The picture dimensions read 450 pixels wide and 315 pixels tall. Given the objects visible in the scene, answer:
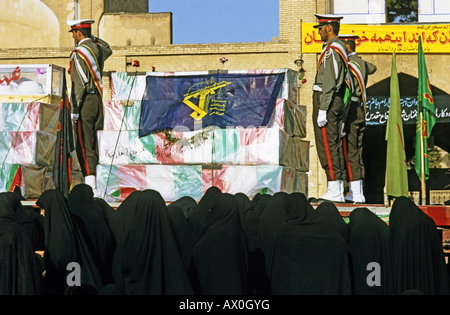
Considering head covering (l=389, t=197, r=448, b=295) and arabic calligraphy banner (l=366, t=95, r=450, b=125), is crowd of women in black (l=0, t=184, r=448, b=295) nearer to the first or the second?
head covering (l=389, t=197, r=448, b=295)

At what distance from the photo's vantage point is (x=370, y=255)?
6.42 meters

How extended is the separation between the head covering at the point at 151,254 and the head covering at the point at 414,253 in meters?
1.76

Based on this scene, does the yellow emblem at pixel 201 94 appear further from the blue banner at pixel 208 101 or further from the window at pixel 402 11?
the window at pixel 402 11

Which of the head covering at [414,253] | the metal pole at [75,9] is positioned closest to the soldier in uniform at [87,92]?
the head covering at [414,253]

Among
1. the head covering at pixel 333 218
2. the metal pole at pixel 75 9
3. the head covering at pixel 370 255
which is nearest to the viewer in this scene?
the head covering at pixel 370 255

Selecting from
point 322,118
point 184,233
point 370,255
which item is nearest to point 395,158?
point 322,118

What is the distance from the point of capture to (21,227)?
5.26 meters

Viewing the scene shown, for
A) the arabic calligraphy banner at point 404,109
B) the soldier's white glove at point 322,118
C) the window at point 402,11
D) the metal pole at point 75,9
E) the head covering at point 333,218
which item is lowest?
the head covering at point 333,218

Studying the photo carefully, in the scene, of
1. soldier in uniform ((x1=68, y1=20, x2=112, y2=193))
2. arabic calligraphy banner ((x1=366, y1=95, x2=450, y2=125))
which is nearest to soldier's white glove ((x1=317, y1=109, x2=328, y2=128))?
soldier in uniform ((x1=68, y1=20, x2=112, y2=193))

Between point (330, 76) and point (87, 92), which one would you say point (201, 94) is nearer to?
point (87, 92)

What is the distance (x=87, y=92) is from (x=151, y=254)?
449cm

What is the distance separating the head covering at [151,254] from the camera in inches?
228

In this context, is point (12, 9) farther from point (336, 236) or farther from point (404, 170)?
point (336, 236)
